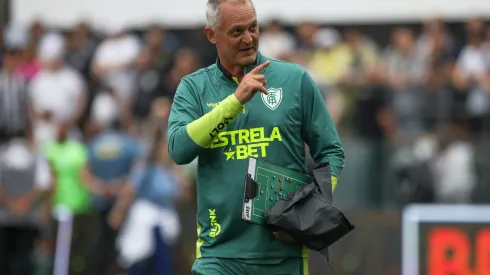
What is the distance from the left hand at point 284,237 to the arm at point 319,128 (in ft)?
1.28

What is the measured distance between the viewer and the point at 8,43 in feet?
60.7

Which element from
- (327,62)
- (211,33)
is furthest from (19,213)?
(211,33)

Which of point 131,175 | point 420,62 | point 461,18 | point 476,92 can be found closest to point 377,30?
point 461,18

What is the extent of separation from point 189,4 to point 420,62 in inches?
210

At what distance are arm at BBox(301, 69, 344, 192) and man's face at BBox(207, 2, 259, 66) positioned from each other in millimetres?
360

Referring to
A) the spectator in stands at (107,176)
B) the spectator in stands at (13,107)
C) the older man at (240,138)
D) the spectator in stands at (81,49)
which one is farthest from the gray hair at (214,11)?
the spectator in stands at (81,49)

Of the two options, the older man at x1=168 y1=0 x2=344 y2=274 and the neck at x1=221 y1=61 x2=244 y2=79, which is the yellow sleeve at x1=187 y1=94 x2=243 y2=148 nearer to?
the older man at x1=168 y1=0 x2=344 y2=274

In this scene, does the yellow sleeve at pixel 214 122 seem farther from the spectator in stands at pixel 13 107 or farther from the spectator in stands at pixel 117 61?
the spectator in stands at pixel 13 107

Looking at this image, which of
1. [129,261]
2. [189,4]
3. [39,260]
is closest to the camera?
[129,261]

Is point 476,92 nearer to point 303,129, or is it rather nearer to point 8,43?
point 8,43

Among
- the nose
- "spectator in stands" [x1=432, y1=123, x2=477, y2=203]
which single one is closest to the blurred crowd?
"spectator in stands" [x1=432, y1=123, x2=477, y2=203]

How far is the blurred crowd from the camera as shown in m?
13.9

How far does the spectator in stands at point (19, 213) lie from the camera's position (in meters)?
16.0

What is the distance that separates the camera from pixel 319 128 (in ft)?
20.7
